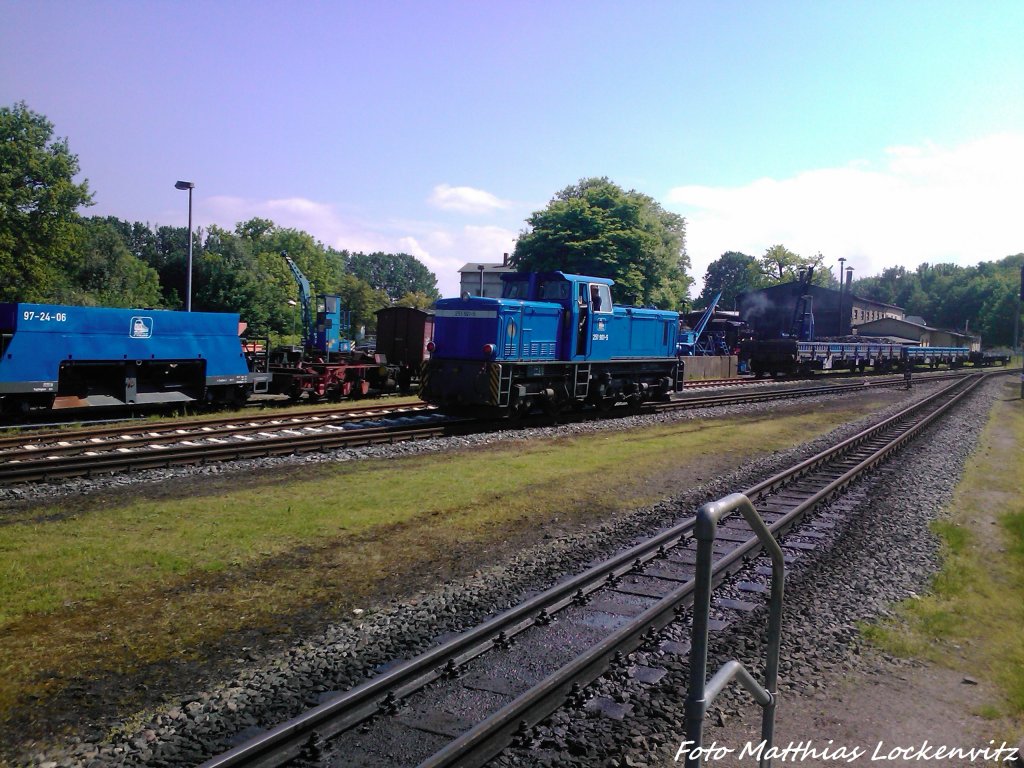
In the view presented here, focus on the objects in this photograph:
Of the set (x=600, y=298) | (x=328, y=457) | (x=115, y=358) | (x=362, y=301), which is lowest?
(x=328, y=457)

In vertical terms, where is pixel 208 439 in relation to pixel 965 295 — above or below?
below

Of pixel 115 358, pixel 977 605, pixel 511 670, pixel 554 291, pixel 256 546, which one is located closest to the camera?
pixel 511 670

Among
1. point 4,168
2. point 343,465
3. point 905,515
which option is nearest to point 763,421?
point 905,515

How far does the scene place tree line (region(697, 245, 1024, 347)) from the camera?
313 feet

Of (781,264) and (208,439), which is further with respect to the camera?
(781,264)

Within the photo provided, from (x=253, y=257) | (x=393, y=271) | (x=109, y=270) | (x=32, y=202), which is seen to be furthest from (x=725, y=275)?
(x=32, y=202)

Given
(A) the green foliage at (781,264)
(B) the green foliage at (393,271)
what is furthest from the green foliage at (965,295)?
(B) the green foliage at (393,271)

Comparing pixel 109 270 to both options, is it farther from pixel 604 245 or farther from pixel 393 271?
pixel 393 271

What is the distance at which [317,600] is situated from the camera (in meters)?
6.76

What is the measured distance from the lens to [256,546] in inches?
322

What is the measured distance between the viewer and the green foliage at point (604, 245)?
155 ft

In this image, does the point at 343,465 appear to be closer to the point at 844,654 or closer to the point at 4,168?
the point at 844,654

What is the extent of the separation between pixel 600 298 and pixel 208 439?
10.3 metres

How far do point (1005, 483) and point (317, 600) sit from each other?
13.3 metres
